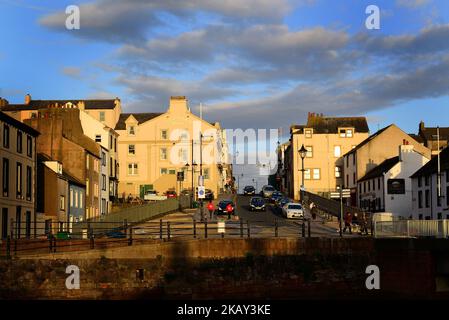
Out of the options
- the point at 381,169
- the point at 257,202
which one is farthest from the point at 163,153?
the point at 381,169

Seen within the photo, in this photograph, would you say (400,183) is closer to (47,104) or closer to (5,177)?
(5,177)

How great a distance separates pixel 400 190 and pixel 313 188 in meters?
24.3

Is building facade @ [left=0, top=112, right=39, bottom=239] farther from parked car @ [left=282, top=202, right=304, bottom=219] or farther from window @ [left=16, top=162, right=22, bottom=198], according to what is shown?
parked car @ [left=282, top=202, right=304, bottom=219]

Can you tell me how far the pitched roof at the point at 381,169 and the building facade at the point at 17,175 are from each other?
42491 mm

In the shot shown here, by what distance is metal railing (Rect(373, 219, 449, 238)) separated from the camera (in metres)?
37.3

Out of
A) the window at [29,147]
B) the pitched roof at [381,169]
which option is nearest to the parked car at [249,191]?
the pitched roof at [381,169]

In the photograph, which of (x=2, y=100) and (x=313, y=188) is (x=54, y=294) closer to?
(x=313, y=188)

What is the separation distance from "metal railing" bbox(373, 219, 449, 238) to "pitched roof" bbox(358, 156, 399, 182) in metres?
41.2

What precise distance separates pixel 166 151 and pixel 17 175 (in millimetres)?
56142

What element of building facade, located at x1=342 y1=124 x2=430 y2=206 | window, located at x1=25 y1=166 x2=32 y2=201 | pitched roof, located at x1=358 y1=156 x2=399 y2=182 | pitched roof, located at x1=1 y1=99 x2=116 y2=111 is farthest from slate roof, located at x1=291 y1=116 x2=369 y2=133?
window, located at x1=25 y1=166 x2=32 y2=201

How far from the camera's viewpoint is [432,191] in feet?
223

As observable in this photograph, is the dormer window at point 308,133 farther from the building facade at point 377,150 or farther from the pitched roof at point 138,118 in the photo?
the pitched roof at point 138,118

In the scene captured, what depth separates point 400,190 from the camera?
3179 inches
